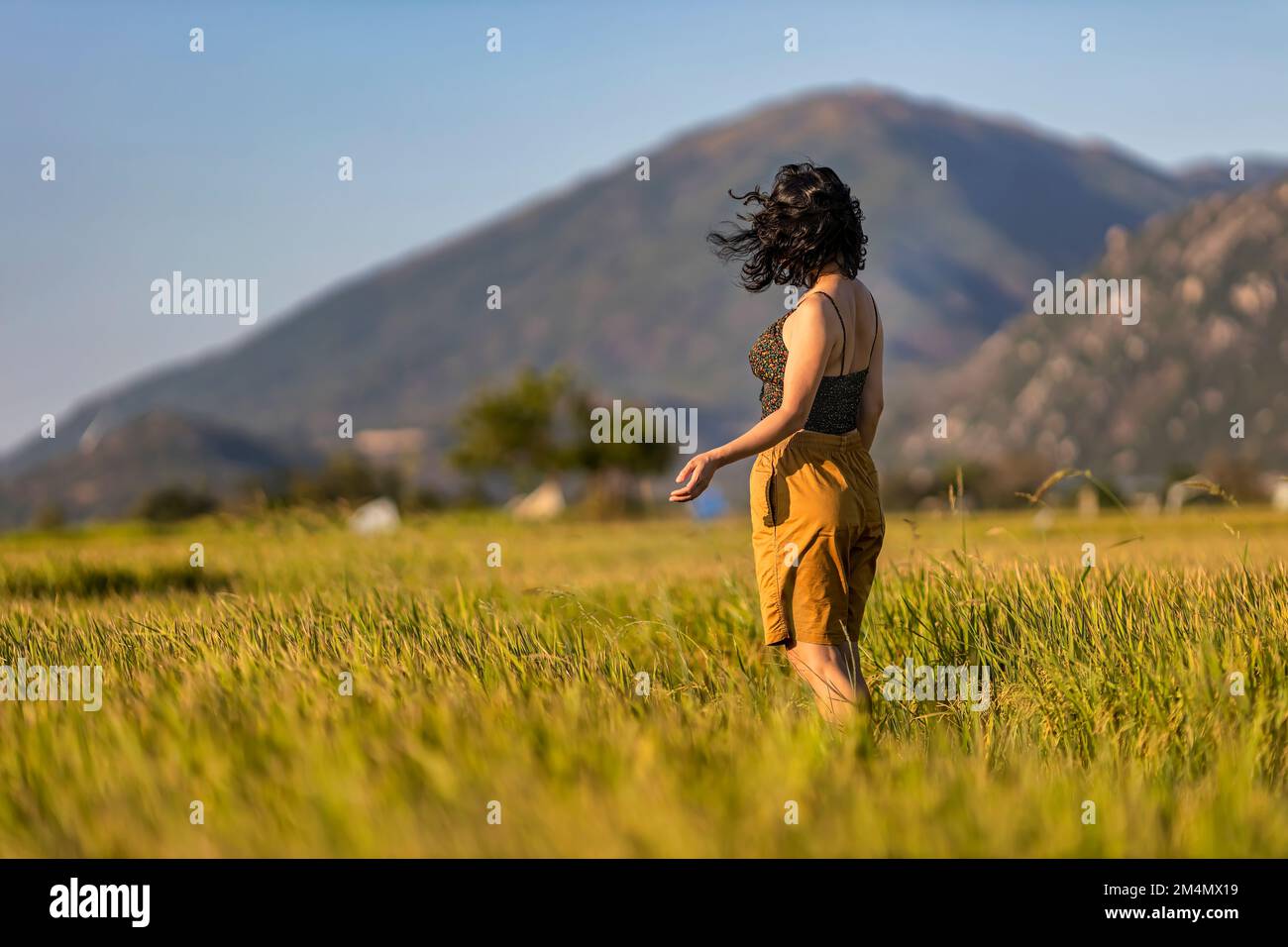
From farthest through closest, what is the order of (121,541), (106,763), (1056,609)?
(121,541) < (1056,609) < (106,763)

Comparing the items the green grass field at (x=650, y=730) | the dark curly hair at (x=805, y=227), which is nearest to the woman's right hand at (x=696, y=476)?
the green grass field at (x=650, y=730)

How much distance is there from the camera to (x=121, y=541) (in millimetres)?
22984

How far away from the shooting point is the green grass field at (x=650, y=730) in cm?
355

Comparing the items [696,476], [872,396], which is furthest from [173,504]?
[696,476]

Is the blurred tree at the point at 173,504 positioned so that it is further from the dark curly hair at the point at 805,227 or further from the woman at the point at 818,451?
the woman at the point at 818,451

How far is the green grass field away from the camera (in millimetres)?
3551

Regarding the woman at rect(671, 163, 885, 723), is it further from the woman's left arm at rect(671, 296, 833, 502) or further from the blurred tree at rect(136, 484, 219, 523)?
the blurred tree at rect(136, 484, 219, 523)

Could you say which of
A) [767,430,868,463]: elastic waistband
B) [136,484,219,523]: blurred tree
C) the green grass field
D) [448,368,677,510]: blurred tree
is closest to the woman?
[767,430,868,463]: elastic waistband

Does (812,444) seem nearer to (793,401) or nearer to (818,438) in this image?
(818,438)

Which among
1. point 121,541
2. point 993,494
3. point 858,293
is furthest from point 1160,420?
point 858,293

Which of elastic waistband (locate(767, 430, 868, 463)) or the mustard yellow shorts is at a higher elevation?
elastic waistband (locate(767, 430, 868, 463))

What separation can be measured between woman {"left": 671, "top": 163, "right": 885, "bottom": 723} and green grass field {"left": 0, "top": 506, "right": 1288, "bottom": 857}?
13.8 inches
